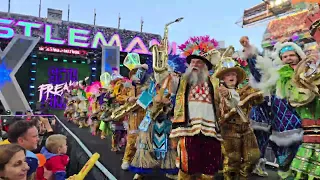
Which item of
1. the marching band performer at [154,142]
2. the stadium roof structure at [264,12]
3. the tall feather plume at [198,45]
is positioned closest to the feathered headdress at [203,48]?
the tall feather plume at [198,45]

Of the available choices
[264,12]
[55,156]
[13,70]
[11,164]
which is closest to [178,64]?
[55,156]

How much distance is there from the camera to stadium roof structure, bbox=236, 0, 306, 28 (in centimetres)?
1438

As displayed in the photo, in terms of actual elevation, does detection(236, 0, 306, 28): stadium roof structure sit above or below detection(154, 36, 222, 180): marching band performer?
above

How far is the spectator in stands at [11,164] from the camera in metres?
1.99

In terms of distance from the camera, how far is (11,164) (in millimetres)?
2002

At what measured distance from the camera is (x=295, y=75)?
10.0 ft

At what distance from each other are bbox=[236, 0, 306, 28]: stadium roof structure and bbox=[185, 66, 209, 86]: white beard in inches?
433

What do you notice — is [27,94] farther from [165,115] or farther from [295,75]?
[295,75]

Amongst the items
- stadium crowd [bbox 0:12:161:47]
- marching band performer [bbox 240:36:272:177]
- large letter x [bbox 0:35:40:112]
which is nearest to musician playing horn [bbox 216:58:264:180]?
marching band performer [bbox 240:36:272:177]

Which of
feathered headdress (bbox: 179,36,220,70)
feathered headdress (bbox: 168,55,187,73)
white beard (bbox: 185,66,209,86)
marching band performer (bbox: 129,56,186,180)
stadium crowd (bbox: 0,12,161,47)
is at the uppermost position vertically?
stadium crowd (bbox: 0,12,161,47)

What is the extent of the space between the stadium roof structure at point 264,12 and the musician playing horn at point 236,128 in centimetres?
1028

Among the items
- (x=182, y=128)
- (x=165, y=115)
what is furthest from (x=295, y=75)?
(x=165, y=115)

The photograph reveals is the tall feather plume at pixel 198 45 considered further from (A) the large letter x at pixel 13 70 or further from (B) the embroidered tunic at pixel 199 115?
(A) the large letter x at pixel 13 70

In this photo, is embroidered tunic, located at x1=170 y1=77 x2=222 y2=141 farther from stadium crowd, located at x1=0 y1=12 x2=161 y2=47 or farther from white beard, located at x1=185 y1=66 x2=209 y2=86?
stadium crowd, located at x1=0 y1=12 x2=161 y2=47
